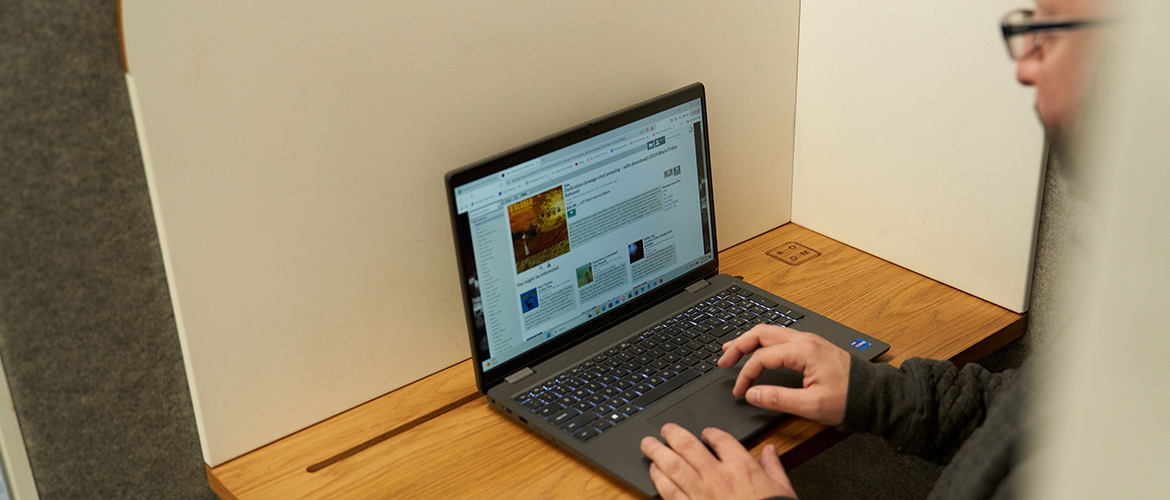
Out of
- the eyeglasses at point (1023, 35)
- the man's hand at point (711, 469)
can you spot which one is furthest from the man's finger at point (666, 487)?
the eyeglasses at point (1023, 35)

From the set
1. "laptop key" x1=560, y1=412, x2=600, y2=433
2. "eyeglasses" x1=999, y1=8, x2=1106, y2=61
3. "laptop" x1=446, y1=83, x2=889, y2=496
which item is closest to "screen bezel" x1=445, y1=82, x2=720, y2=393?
"laptop" x1=446, y1=83, x2=889, y2=496

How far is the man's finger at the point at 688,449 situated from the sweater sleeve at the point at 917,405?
0.16m

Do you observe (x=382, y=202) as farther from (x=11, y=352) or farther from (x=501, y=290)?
(x=11, y=352)

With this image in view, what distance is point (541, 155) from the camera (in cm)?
92

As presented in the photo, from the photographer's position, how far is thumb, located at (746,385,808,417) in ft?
2.78

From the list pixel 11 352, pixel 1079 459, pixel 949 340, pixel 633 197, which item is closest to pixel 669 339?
pixel 633 197

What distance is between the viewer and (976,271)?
3.65 ft

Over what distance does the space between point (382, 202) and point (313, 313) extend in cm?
14

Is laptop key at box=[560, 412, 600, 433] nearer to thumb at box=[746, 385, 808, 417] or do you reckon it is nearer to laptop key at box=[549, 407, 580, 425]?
laptop key at box=[549, 407, 580, 425]

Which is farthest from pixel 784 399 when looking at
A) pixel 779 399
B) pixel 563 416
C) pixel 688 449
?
pixel 563 416

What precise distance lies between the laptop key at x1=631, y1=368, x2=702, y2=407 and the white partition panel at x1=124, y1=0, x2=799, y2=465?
0.26m

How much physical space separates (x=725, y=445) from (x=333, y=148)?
49 cm

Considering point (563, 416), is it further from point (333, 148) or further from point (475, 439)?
point (333, 148)

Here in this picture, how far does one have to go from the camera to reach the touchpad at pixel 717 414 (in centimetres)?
86
